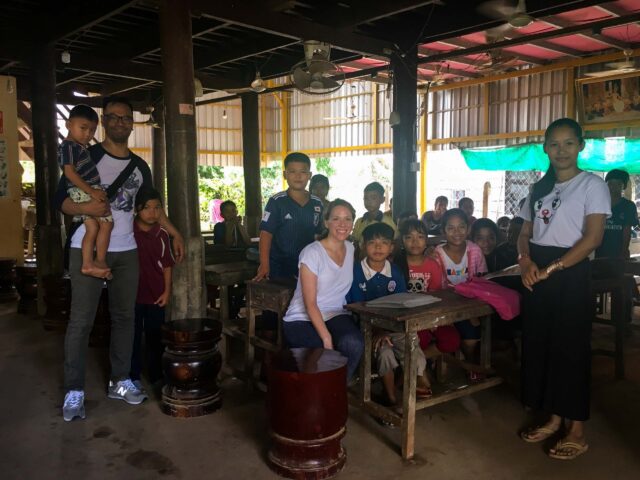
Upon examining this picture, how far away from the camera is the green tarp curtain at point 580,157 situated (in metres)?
10.5

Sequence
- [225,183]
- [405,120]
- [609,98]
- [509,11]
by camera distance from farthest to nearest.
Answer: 1. [225,183]
2. [609,98]
3. [405,120]
4. [509,11]

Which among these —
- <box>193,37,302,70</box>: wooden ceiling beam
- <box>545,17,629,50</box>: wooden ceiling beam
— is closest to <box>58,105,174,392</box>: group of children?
<box>193,37,302,70</box>: wooden ceiling beam

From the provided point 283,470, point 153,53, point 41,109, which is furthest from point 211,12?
point 283,470

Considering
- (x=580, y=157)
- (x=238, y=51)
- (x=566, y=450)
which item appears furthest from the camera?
(x=580, y=157)

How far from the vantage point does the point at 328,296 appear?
339 centimetres

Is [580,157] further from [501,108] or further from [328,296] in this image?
[328,296]

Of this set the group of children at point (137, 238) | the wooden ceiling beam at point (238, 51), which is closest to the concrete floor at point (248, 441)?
the group of children at point (137, 238)

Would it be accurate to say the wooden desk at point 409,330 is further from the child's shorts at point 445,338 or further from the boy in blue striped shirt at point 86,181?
the boy in blue striped shirt at point 86,181

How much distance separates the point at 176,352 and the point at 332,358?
3.77 feet

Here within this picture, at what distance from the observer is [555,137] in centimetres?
302

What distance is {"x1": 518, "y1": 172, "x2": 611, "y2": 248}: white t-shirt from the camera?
2895 mm

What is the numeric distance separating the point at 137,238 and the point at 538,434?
9.26 feet

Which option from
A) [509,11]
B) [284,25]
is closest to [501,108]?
[509,11]

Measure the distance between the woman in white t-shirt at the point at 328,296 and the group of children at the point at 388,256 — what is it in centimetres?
14
